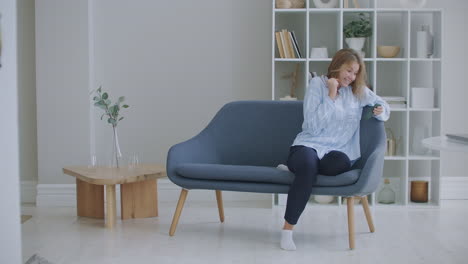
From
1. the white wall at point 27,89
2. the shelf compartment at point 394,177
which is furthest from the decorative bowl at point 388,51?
the white wall at point 27,89

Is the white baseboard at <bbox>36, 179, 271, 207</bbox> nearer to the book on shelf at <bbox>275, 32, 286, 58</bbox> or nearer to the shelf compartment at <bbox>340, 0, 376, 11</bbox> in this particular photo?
the book on shelf at <bbox>275, 32, 286, 58</bbox>

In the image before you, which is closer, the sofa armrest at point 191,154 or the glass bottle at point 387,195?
the sofa armrest at point 191,154

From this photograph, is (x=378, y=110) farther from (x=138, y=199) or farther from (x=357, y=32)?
(x=138, y=199)

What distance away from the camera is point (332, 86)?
3771mm

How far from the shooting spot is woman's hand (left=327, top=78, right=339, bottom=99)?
12.4ft

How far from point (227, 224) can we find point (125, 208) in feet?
2.29

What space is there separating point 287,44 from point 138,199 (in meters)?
1.58

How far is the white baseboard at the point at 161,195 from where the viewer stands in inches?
199

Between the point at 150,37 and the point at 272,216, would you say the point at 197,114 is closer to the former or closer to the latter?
the point at 150,37

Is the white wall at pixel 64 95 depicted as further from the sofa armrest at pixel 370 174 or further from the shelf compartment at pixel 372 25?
the sofa armrest at pixel 370 174

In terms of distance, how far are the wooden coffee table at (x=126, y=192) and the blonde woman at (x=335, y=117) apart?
106 cm

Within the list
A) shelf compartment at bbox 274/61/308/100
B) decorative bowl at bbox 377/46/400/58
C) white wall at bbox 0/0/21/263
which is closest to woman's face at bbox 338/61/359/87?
decorative bowl at bbox 377/46/400/58

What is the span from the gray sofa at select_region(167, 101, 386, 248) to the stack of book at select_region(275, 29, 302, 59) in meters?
0.75

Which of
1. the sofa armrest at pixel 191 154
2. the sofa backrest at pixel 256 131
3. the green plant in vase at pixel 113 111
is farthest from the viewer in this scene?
the green plant in vase at pixel 113 111
